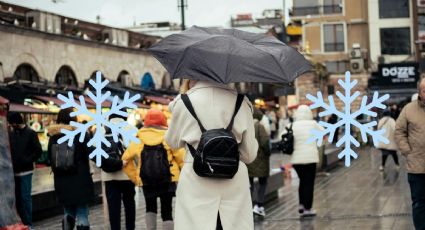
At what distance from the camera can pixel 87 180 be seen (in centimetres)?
935

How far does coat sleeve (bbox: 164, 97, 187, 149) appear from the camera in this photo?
Result: 6.02m

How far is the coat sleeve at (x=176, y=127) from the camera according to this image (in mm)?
6023

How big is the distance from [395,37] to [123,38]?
26.4 m

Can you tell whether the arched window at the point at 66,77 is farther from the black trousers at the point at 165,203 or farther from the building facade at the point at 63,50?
the black trousers at the point at 165,203

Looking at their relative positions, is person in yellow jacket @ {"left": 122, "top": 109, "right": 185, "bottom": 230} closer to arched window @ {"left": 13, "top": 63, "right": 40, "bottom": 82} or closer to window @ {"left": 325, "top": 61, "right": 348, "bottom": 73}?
arched window @ {"left": 13, "top": 63, "right": 40, "bottom": 82}

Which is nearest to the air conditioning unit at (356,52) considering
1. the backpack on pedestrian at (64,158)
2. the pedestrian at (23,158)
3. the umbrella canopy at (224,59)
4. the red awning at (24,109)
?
the red awning at (24,109)

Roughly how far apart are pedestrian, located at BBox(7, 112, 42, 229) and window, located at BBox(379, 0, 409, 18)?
4889 centimetres

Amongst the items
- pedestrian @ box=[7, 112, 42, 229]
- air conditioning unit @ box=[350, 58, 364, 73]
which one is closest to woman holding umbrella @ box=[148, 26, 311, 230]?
pedestrian @ box=[7, 112, 42, 229]

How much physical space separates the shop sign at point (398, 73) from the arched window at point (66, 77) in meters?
19.3

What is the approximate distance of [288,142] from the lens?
40.1 ft

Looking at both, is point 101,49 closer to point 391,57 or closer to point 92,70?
point 92,70

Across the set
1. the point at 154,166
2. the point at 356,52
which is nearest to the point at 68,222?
the point at 154,166

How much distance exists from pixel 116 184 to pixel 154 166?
0.95 meters

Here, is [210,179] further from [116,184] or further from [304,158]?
[304,158]
